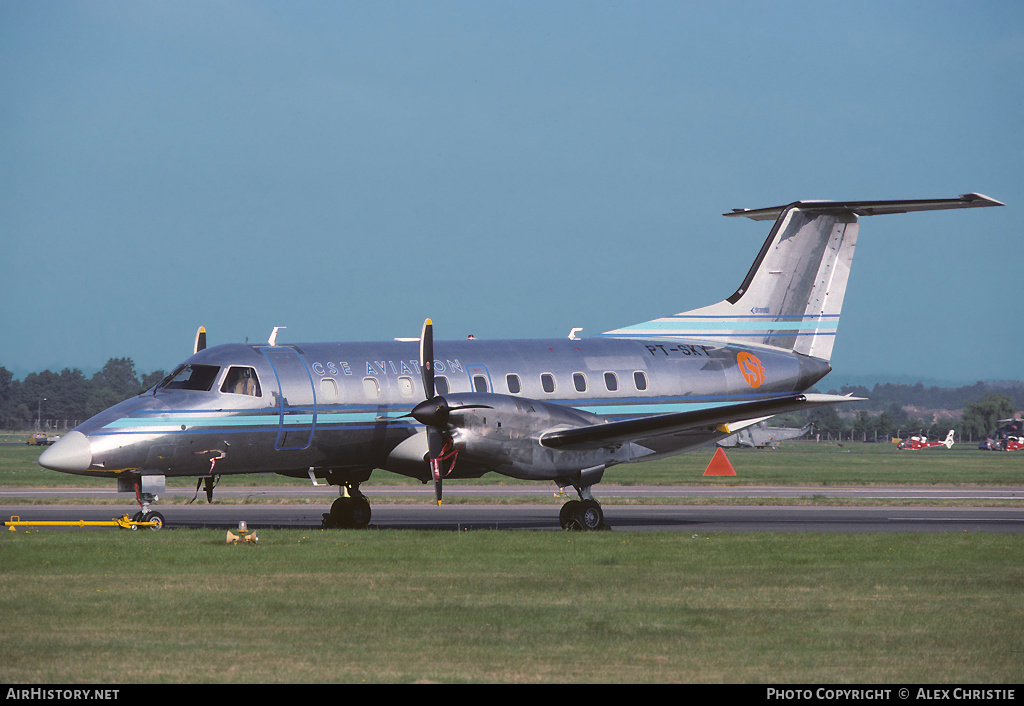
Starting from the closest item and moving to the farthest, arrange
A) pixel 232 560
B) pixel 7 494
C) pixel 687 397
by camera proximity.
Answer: pixel 232 560 < pixel 687 397 < pixel 7 494

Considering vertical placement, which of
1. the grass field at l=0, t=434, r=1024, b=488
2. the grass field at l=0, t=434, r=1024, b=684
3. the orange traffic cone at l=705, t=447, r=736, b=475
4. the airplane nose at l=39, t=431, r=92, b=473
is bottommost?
the grass field at l=0, t=434, r=1024, b=488

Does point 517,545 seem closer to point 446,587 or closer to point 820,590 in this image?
point 446,587

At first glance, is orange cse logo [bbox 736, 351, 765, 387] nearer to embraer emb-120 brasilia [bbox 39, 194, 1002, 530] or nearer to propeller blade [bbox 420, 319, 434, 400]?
embraer emb-120 brasilia [bbox 39, 194, 1002, 530]

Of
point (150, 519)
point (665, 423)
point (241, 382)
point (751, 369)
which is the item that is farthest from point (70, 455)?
point (751, 369)

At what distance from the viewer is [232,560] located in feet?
58.6

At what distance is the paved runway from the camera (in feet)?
84.0

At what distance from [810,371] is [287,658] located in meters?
20.0

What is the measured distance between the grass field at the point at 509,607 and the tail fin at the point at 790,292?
7294 mm

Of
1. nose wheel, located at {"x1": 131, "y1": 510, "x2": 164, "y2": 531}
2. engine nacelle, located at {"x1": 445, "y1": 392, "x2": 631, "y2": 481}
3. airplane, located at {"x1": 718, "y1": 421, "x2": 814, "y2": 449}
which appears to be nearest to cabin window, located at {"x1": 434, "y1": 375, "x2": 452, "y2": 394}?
engine nacelle, located at {"x1": 445, "y1": 392, "x2": 631, "y2": 481}

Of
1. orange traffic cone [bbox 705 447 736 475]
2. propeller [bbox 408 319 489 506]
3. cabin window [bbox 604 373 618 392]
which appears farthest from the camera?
orange traffic cone [bbox 705 447 736 475]

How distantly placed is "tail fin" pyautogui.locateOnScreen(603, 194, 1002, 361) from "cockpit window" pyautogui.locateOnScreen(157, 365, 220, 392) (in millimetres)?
10211

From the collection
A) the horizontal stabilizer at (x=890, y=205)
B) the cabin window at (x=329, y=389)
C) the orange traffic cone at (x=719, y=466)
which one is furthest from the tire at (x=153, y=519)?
the orange traffic cone at (x=719, y=466)

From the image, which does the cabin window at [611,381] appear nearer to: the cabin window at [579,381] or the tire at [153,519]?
the cabin window at [579,381]

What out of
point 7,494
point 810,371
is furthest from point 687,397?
point 7,494
